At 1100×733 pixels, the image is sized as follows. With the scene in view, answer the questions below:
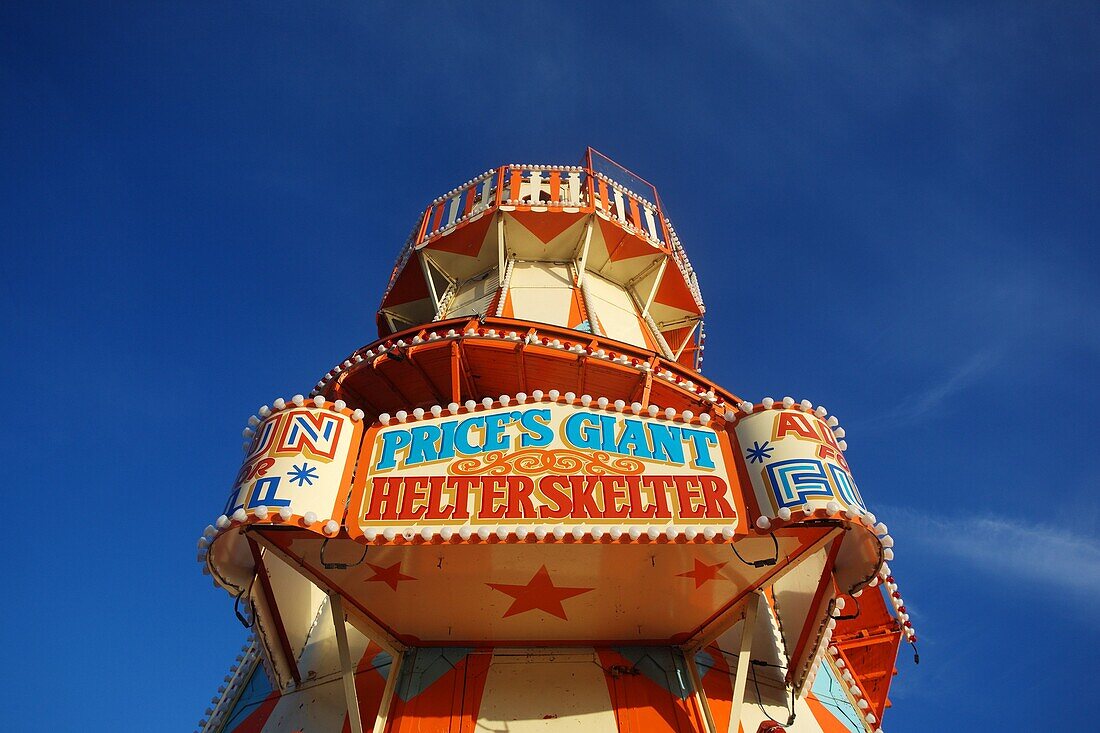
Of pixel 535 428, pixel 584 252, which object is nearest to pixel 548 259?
pixel 584 252

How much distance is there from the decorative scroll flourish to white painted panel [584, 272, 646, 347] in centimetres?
973

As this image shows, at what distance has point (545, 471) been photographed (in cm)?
790

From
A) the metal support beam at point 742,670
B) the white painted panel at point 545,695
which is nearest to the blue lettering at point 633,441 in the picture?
the metal support beam at point 742,670

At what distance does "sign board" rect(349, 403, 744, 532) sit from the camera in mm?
7523

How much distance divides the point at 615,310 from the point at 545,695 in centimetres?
1212

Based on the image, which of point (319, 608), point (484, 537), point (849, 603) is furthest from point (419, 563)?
point (849, 603)

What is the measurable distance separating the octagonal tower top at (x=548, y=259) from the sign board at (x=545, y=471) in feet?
28.3

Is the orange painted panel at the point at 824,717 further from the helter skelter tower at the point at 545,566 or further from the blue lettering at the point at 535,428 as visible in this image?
the blue lettering at the point at 535,428

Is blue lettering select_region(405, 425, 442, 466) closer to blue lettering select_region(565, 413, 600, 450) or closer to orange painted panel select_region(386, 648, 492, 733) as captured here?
blue lettering select_region(565, 413, 600, 450)

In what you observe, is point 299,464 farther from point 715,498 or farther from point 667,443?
point 715,498

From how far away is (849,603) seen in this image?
12977 mm

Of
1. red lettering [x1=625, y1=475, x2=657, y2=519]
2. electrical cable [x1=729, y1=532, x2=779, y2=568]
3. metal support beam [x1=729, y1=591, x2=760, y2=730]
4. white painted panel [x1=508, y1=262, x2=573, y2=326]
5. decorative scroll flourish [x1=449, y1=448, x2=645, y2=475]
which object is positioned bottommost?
metal support beam [x1=729, y1=591, x2=760, y2=730]

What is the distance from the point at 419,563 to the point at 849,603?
8.74 meters

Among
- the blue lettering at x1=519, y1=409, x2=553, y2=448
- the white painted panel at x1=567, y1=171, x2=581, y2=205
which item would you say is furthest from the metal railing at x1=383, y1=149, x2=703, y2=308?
the blue lettering at x1=519, y1=409, x2=553, y2=448
